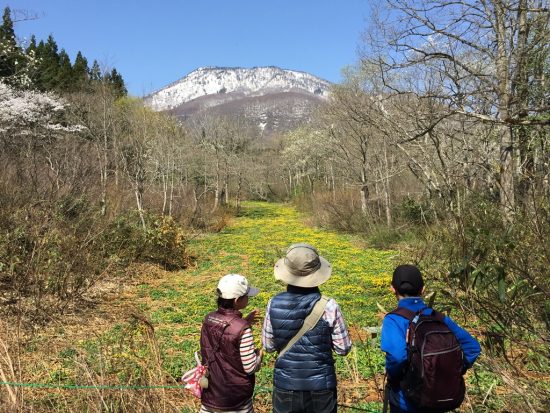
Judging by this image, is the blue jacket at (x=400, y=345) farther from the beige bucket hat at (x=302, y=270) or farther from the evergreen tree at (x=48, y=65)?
the evergreen tree at (x=48, y=65)

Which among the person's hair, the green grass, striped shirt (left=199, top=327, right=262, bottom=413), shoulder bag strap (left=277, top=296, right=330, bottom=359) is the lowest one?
the green grass

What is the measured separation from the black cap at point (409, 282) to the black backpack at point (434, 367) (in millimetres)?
219

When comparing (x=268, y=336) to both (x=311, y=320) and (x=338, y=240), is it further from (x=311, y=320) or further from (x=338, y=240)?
(x=338, y=240)

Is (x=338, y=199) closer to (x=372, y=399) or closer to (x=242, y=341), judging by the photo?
(x=372, y=399)

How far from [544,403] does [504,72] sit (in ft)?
17.2

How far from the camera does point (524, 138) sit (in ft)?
25.3

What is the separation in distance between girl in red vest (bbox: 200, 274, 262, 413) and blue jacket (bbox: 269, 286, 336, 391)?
8.5 inches

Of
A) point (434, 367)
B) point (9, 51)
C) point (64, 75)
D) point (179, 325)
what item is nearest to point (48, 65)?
point (64, 75)

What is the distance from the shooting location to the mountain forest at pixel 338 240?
4145 mm

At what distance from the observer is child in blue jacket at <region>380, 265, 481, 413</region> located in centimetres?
253

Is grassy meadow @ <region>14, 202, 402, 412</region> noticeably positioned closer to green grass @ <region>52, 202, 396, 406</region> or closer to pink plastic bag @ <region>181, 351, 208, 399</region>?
green grass @ <region>52, 202, 396, 406</region>

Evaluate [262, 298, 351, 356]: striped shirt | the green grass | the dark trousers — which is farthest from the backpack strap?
the green grass

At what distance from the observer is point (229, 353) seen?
9.20ft

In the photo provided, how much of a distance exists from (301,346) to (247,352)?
14.2 inches
